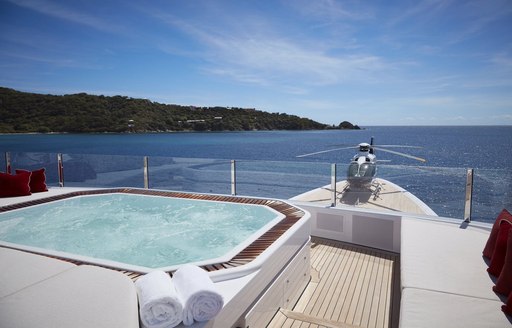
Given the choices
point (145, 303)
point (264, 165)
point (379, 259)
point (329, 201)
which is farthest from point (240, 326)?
point (264, 165)

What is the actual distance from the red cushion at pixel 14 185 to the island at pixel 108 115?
24.2 m

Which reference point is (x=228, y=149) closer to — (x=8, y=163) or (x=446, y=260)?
(x=8, y=163)

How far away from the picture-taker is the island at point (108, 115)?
84.7ft

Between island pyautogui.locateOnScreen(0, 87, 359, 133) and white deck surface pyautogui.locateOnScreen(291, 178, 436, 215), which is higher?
island pyautogui.locateOnScreen(0, 87, 359, 133)

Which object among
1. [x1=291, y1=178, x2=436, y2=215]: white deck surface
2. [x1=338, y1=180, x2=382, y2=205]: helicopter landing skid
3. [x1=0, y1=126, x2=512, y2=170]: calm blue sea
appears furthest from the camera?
[x1=0, y1=126, x2=512, y2=170]: calm blue sea

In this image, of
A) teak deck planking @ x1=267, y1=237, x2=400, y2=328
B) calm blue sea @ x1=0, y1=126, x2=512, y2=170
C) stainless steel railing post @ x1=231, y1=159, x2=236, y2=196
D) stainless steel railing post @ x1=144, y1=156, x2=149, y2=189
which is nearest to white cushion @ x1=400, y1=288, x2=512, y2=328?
teak deck planking @ x1=267, y1=237, x2=400, y2=328

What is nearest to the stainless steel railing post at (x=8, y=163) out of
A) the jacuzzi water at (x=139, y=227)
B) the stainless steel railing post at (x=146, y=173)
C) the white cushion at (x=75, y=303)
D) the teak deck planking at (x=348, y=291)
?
the jacuzzi water at (x=139, y=227)

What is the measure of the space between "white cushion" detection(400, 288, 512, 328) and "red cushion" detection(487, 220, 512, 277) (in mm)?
380

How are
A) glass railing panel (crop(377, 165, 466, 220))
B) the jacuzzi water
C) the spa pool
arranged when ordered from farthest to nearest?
glass railing panel (crop(377, 165, 466, 220))
the jacuzzi water
the spa pool

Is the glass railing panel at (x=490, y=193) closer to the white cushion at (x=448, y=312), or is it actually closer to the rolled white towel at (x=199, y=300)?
the white cushion at (x=448, y=312)

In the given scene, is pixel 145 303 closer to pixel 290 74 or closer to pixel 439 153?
pixel 290 74

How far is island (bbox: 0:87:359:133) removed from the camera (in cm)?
2583

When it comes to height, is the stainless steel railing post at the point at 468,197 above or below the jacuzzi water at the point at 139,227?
above

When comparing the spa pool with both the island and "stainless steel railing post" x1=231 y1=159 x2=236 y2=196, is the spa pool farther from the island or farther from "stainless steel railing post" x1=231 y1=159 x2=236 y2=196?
the island
